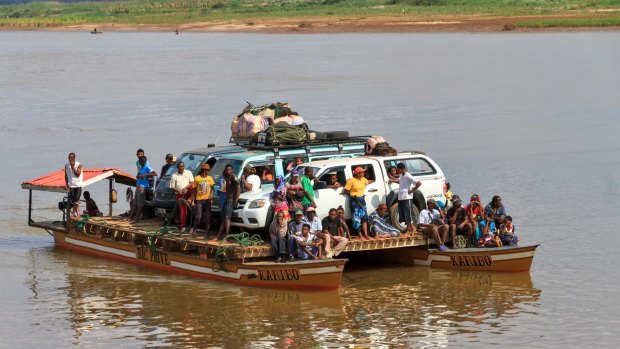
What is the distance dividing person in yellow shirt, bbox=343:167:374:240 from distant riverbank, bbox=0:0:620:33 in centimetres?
6959

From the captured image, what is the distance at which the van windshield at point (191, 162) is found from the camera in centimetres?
2244

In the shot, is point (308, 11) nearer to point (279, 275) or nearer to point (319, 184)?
point (319, 184)

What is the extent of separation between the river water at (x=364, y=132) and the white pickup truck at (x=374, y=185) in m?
1.30

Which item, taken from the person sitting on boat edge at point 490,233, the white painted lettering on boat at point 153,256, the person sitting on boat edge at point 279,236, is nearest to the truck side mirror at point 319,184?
the person sitting on boat edge at point 279,236

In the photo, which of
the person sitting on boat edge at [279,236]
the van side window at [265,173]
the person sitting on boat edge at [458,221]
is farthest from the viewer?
the van side window at [265,173]

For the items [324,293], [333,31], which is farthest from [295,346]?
[333,31]

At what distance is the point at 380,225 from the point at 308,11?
104 meters

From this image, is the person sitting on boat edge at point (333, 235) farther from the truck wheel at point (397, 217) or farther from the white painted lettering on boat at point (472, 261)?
the white painted lettering on boat at point (472, 261)

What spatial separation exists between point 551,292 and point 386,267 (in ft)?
10.4

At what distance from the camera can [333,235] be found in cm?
2039

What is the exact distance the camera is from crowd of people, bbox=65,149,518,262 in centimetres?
2003

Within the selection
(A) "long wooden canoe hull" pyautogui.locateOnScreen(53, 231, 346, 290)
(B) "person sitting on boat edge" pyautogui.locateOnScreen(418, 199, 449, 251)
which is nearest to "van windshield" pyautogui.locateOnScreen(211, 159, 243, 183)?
(A) "long wooden canoe hull" pyautogui.locateOnScreen(53, 231, 346, 290)

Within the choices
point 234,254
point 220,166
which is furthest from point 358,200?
point 220,166

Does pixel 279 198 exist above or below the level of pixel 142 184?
above
